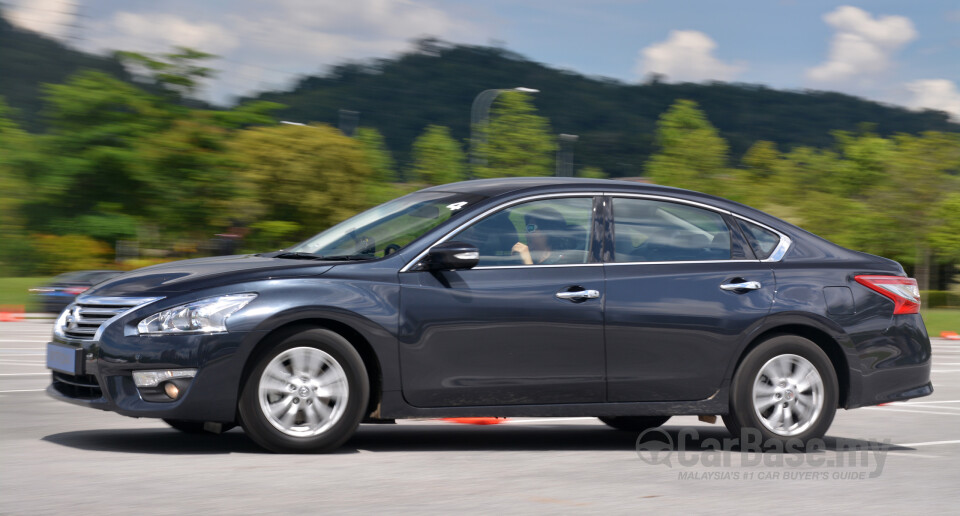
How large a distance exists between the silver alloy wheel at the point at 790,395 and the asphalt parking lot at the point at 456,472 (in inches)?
9.0

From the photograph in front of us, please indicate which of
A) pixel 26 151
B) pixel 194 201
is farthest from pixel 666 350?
pixel 26 151

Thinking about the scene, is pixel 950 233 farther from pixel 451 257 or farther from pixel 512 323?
pixel 451 257

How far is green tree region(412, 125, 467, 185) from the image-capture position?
278 ft

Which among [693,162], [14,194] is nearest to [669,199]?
[14,194]

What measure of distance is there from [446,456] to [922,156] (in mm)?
52065

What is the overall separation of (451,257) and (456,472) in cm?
124

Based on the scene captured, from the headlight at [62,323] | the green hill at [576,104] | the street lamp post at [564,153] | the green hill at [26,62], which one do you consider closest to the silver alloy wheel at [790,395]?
the headlight at [62,323]

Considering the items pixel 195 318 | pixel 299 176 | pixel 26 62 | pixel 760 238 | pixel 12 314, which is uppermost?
pixel 26 62

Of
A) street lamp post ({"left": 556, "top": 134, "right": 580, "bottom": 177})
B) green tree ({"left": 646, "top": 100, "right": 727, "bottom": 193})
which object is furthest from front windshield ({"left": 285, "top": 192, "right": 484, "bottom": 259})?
green tree ({"left": 646, "top": 100, "right": 727, "bottom": 193})

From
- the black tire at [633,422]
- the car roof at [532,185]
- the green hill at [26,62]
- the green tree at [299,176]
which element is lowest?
the black tire at [633,422]

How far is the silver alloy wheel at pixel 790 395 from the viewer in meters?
7.66

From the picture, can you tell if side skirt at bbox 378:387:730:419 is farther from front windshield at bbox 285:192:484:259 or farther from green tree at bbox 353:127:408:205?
green tree at bbox 353:127:408:205

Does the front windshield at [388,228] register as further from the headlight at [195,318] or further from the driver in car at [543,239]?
the headlight at [195,318]

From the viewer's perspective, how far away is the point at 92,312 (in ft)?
22.3
